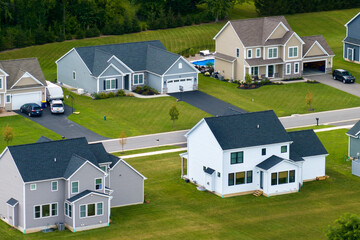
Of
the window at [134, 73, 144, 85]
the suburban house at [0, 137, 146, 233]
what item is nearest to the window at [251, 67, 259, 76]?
the window at [134, 73, 144, 85]

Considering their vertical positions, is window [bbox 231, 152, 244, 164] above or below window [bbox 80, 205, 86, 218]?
above

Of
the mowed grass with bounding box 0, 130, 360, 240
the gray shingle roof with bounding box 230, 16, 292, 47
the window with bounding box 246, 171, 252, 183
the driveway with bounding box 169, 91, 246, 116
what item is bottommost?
the mowed grass with bounding box 0, 130, 360, 240

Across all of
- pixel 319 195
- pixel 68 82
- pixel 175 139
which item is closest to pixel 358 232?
pixel 319 195

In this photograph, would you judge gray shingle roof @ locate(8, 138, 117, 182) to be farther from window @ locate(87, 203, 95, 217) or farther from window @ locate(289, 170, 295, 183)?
window @ locate(289, 170, 295, 183)

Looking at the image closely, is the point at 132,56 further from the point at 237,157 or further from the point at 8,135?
the point at 237,157

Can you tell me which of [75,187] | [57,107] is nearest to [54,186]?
[75,187]
